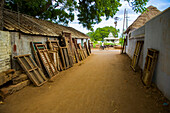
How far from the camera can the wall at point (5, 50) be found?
4418 millimetres

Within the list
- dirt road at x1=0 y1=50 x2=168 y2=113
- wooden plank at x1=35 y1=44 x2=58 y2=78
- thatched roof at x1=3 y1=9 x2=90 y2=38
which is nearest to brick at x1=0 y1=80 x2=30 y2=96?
dirt road at x1=0 y1=50 x2=168 y2=113


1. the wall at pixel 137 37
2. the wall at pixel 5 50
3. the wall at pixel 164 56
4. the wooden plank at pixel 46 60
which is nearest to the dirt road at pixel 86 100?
the wall at pixel 164 56

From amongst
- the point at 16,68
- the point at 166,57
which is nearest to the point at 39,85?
the point at 16,68

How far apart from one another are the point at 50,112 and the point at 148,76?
13.5ft

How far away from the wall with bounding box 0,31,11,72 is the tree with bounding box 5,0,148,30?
746 centimetres

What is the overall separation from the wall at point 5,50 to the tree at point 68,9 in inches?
294

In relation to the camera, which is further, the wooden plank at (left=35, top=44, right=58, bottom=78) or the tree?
the tree

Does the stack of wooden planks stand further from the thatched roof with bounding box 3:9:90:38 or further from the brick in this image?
the thatched roof with bounding box 3:9:90:38

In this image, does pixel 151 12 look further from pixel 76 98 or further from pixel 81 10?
pixel 76 98

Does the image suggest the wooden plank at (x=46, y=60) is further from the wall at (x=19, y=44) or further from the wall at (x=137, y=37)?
the wall at (x=137, y=37)

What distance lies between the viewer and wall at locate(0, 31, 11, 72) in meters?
4.42

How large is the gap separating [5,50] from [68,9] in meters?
13.1

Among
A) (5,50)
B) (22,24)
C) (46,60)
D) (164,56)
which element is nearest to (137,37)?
(164,56)

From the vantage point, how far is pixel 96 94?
438 cm
